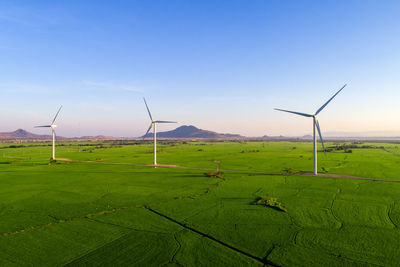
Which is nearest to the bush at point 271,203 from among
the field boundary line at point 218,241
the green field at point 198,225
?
the green field at point 198,225

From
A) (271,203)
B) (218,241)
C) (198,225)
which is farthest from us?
(271,203)

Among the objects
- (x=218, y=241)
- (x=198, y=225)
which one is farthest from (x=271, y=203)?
(x=218, y=241)

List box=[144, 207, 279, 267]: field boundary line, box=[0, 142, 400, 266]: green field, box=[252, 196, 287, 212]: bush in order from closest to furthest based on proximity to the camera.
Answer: box=[144, 207, 279, 267]: field boundary line → box=[0, 142, 400, 266]: green field → box=[252, 196, 287, 212]: bush

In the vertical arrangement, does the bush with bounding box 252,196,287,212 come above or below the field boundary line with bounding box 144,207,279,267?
above

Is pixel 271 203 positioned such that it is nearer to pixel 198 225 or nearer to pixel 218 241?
pixel 198 225

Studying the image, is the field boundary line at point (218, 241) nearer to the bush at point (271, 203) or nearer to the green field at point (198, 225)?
the green field at point (198, 225)

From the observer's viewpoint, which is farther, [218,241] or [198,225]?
[198,225]

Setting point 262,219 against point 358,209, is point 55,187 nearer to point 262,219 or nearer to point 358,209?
point 262,219

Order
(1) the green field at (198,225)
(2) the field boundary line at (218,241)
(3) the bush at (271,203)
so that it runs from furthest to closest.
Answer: (3) the bush at (271,203), (1) the green field at (198,225), (2) the field boundary line at (218,241)

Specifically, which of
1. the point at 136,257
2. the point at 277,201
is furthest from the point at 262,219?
the point at 136,257

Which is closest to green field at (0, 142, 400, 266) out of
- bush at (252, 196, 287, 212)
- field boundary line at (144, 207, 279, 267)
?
field boundary line at (144, 207, 279, 267)

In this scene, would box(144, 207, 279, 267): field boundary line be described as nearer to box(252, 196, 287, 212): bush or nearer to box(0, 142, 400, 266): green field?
box(0, 142, 400, 266): green field
